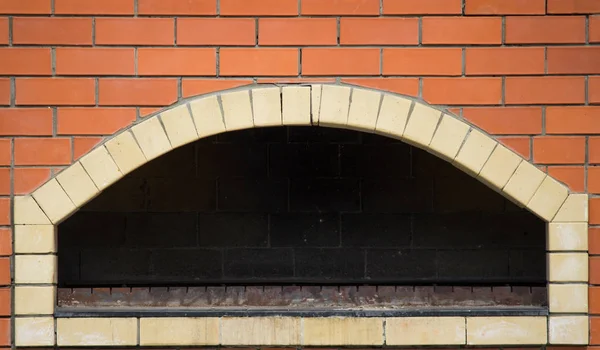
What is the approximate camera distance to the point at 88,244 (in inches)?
183

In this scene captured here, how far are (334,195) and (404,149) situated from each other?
19.9 inches

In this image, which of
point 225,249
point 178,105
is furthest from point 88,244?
point 178,105

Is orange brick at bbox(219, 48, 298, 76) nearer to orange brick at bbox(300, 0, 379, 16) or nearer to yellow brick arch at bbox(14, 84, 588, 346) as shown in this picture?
yellow brick arch at bbox(14, 84, 588, 346)

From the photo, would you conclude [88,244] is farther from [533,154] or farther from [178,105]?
[533,154]

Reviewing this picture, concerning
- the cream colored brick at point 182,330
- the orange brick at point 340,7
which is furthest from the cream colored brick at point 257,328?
the orange brick at point 340,7

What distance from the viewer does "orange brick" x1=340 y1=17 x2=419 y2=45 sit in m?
3.46

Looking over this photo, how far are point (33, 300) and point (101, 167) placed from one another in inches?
26.4

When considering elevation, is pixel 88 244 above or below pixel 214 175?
below

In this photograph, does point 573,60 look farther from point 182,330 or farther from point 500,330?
point 182,330

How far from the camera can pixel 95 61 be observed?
3449 mm

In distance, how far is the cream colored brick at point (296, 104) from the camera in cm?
343

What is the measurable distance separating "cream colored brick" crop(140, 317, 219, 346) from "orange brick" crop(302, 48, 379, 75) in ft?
4.02

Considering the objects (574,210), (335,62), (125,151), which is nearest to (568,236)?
(574,210)

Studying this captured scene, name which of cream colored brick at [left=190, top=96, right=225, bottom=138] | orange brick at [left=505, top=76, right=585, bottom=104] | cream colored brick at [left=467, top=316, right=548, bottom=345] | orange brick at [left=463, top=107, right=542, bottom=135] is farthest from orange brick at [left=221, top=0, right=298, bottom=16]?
cream colored brick at [left=467, top=316, right=548, bottom=345]
